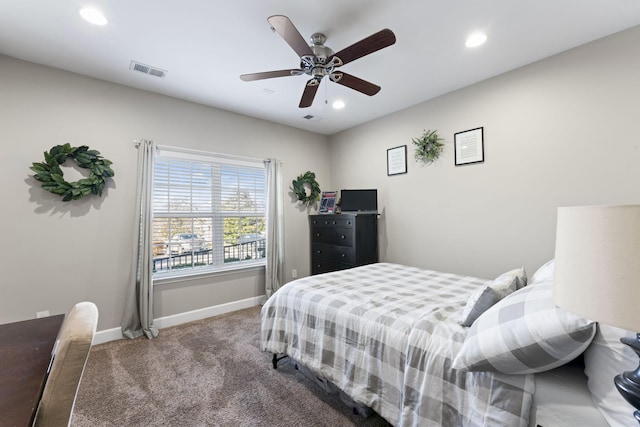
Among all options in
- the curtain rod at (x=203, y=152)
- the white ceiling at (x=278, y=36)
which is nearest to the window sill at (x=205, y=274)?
the curtain rod at (x=203, y=152)

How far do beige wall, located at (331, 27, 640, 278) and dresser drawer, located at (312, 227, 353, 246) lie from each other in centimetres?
59

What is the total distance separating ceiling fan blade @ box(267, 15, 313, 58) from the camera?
1.62 meters

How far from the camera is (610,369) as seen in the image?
852 mm

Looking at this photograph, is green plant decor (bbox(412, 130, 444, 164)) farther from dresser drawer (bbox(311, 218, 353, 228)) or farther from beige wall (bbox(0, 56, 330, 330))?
beige wall (bbox(0, 56, 330, 330))

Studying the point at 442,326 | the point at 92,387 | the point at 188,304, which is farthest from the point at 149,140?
the point at 442,326

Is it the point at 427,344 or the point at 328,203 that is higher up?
the point at 328,203

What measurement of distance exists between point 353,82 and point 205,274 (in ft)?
9.36

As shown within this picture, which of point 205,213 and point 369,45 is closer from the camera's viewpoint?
point 369,45

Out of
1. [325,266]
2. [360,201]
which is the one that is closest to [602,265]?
[360,201]

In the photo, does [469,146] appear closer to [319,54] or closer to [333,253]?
[319,54]

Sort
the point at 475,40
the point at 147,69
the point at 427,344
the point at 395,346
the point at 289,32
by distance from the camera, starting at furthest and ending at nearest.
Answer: the point at 147,69
the point at 475,40
the point at 289,32
the point at 395,346
the point at 427,344

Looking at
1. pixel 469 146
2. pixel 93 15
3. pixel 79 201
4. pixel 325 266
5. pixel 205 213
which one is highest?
pixel 93 15

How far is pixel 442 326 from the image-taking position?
1389 mm

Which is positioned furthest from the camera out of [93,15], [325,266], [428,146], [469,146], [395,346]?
[325,266]
